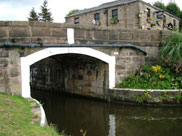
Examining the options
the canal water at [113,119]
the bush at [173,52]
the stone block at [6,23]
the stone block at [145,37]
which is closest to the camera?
the canal water at [113,119]

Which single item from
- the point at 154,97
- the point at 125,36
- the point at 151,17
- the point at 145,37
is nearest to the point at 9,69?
the point at 125,36

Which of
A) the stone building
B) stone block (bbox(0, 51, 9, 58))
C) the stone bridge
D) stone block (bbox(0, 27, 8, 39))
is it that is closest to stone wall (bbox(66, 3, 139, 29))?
the stone building

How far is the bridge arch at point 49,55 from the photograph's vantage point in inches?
251

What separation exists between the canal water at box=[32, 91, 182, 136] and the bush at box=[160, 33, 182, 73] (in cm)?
195

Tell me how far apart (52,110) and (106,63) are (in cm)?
294

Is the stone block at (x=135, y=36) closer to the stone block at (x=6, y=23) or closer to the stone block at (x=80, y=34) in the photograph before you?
the stone block at (x=80, y=34)

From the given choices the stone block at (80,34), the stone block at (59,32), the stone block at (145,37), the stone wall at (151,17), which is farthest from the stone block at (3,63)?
the stone wall at (151,17)

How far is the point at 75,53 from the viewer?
290 inches

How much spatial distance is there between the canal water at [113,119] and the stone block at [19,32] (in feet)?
9.55

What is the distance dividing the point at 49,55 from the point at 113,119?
3037 millimetres

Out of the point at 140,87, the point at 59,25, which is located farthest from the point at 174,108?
the point at 59,25

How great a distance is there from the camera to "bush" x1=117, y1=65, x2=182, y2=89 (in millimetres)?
7578

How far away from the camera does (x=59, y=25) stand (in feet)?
22.6

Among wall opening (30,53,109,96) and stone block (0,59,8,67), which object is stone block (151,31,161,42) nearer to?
wall opening (30,53,109,96)
